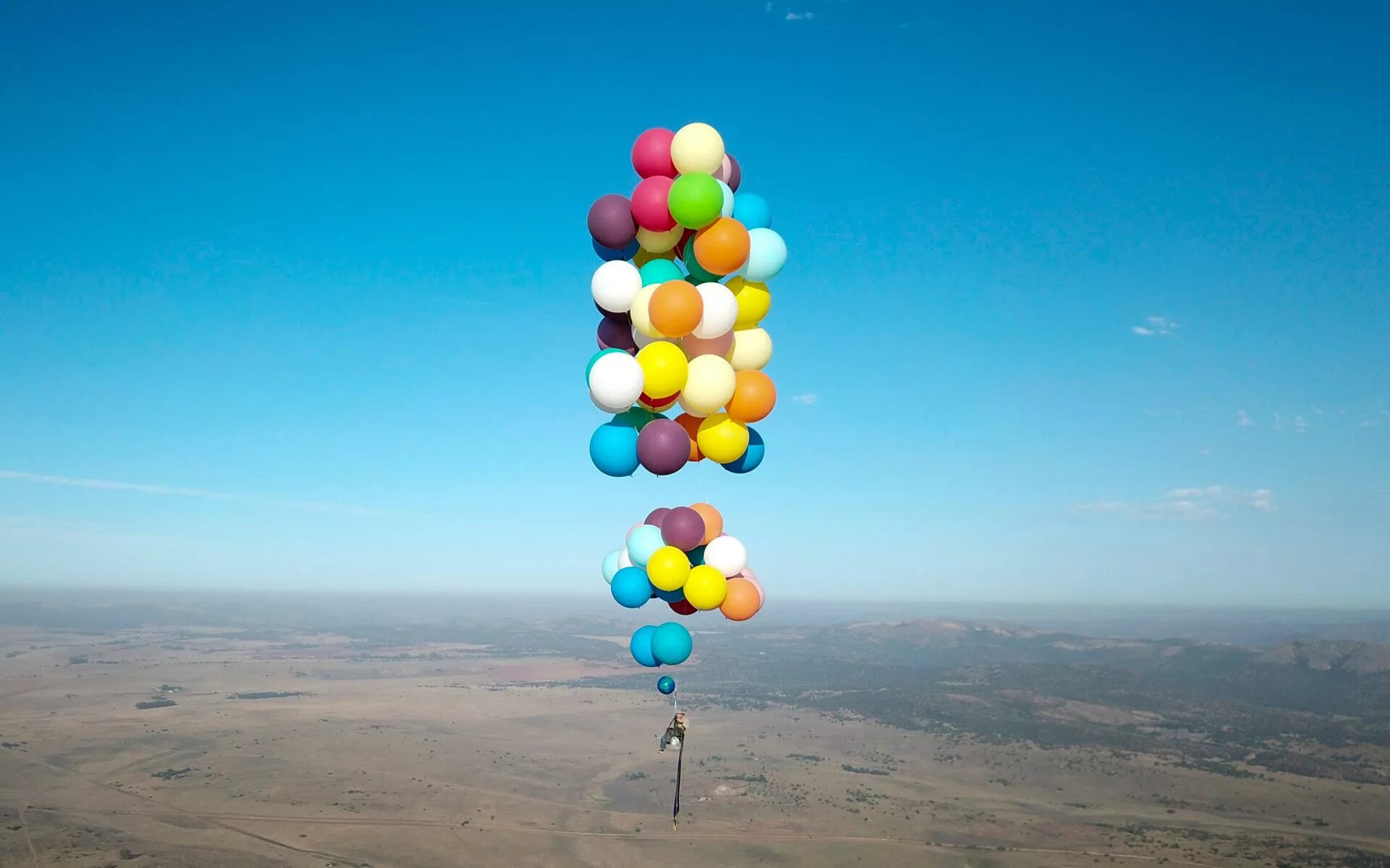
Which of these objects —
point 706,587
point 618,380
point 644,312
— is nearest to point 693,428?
point 618,380

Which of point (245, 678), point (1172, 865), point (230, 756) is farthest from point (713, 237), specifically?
point (245, 678)

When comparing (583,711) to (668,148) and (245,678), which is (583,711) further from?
(668,148)

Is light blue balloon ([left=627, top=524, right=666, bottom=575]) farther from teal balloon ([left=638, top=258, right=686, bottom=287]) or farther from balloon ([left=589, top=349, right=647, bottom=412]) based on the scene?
teal balloon ([left=638, top=258, right=686, bottom=287])

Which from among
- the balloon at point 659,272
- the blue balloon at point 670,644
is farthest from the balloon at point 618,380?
the blue balloon at point 670,644

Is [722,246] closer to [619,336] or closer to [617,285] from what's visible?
[617,285]

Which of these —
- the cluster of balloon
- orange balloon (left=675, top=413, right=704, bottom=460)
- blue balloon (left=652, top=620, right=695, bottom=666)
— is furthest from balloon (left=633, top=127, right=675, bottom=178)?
blue balloon (left=652, top=620, right=695, bottom=666)
